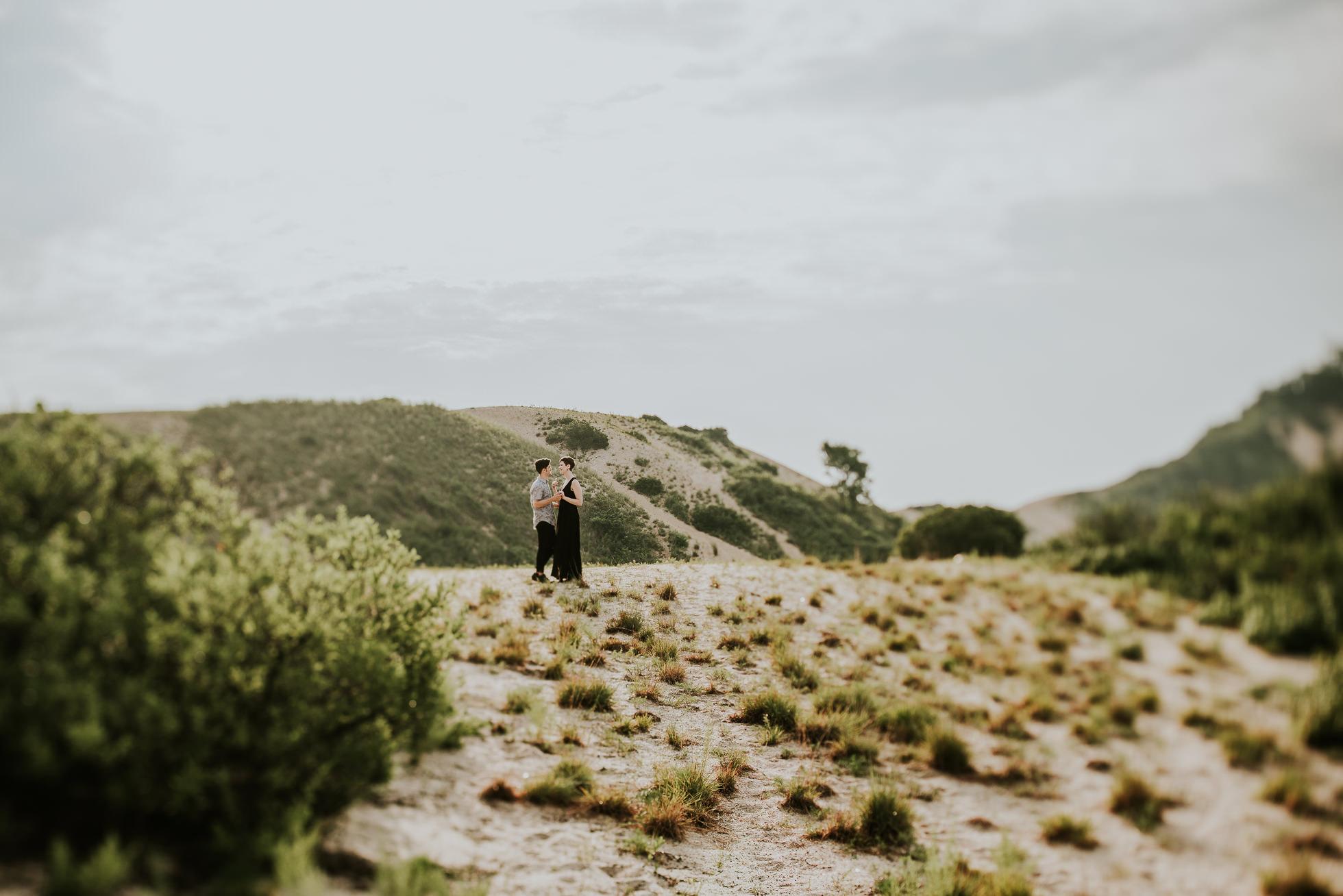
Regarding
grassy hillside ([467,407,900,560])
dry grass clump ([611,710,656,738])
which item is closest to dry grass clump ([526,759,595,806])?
dry grass clump ([611,710,656,738])

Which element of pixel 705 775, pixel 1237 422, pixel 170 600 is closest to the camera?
pixel 170 600

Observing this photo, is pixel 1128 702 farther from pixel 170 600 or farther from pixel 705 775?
pixel 170 600

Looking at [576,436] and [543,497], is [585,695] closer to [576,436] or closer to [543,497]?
[543,497]

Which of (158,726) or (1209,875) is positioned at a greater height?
(158,726)

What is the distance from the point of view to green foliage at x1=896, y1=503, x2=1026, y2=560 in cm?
1261

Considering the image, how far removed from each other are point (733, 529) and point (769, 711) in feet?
25.9

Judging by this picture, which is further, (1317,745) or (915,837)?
(915,837)

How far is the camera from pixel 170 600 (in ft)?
8.97

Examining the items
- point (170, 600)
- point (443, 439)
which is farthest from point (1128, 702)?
point (443, 439)

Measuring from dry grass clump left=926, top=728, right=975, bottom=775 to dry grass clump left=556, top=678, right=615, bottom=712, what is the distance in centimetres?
289

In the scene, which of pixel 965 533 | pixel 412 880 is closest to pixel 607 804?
pixel 412 880

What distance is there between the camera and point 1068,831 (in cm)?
404

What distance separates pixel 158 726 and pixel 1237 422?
510 centimetres

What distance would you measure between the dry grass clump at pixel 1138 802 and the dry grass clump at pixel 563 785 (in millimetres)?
3278
